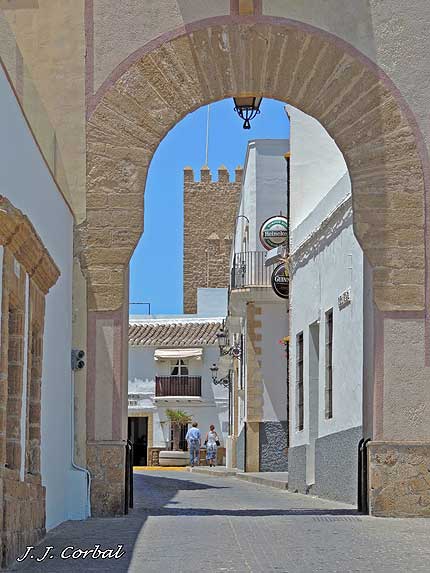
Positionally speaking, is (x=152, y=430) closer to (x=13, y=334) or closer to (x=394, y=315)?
(x=394, y=315)

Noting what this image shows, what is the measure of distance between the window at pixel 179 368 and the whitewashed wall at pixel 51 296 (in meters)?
31.3

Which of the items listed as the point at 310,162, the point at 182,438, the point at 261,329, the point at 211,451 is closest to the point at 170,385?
the point at 182,438

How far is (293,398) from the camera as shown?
64.0ft

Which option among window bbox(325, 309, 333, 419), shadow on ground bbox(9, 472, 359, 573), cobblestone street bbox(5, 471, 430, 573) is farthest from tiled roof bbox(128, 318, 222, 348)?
cobblestone street bbox(5, 471, 430, 573)

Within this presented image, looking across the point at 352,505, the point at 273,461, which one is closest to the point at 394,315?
the point at 352,505

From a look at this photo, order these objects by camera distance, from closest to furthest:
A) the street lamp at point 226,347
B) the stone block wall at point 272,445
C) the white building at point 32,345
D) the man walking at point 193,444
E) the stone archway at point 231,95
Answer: the white building at point 32,345, the stone archway at point 231,95, the stone block wall at point 272,445, the street lamp at point 226,347, the man walking at point 193,444

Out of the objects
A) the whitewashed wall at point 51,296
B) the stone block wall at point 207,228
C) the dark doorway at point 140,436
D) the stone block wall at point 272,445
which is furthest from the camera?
the stone block wall at point 207,228

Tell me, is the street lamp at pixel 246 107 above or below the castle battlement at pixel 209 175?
below

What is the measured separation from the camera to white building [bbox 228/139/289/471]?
25.6m

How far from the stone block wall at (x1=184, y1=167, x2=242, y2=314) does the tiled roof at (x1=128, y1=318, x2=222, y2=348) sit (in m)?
7.61

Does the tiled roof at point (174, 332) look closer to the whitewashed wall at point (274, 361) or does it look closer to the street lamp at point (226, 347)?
the street lamp at point (226, 347)

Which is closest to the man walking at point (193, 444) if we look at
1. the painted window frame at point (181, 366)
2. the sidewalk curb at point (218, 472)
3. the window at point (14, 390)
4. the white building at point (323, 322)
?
the sidewalk curb at point (218, 472)

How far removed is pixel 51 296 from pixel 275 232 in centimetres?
1294

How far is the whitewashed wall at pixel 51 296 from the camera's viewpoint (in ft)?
30.3
